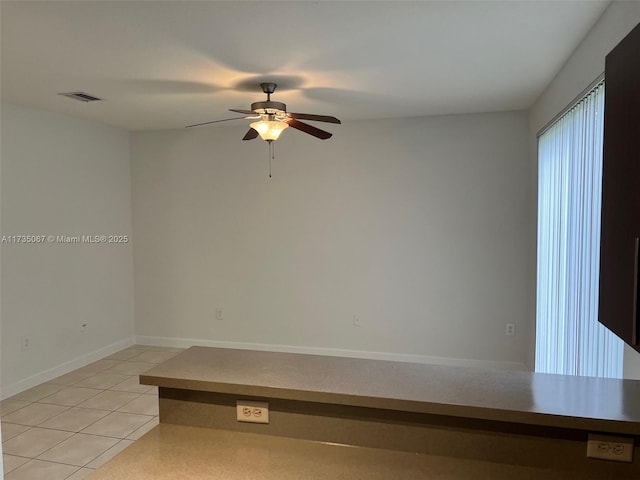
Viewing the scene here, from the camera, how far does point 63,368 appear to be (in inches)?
175

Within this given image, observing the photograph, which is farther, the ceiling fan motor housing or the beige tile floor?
the ceiling fan motor housing

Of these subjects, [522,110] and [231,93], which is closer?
[231,93]

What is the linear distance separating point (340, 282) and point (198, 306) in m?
1.74

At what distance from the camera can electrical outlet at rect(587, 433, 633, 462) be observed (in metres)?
1.18

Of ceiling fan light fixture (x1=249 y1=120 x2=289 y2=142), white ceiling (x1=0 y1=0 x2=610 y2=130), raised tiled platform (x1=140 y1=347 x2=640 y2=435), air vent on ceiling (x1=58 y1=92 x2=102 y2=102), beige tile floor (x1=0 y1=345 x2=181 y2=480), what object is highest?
air vent on ceiling (x1=58 y1=92 x2=102 y2=102)

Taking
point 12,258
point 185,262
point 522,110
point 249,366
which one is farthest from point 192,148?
point 249,366

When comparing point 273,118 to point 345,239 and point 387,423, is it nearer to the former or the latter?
point 345,239

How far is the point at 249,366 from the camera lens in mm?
1578

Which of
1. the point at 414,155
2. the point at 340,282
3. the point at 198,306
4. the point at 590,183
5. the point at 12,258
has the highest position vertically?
the point at 414,155

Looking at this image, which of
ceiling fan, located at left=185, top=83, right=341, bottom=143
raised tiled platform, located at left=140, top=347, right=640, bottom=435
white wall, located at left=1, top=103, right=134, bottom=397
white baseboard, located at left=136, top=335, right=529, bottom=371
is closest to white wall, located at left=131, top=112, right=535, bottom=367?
white baseboard, located at left=136, top=335, right=529, bottom=371

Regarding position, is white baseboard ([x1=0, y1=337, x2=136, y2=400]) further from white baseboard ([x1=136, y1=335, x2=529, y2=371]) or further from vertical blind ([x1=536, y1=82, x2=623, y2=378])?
vertical blind ([x1=536, y1=82, x2=623, y2=378])

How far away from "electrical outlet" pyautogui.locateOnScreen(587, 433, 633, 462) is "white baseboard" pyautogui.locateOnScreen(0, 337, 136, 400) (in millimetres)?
4403

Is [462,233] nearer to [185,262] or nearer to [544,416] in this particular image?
[185,262]

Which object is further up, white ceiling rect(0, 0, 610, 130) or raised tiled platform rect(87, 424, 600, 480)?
white ceiling rect(0, 0, 610, 130)
